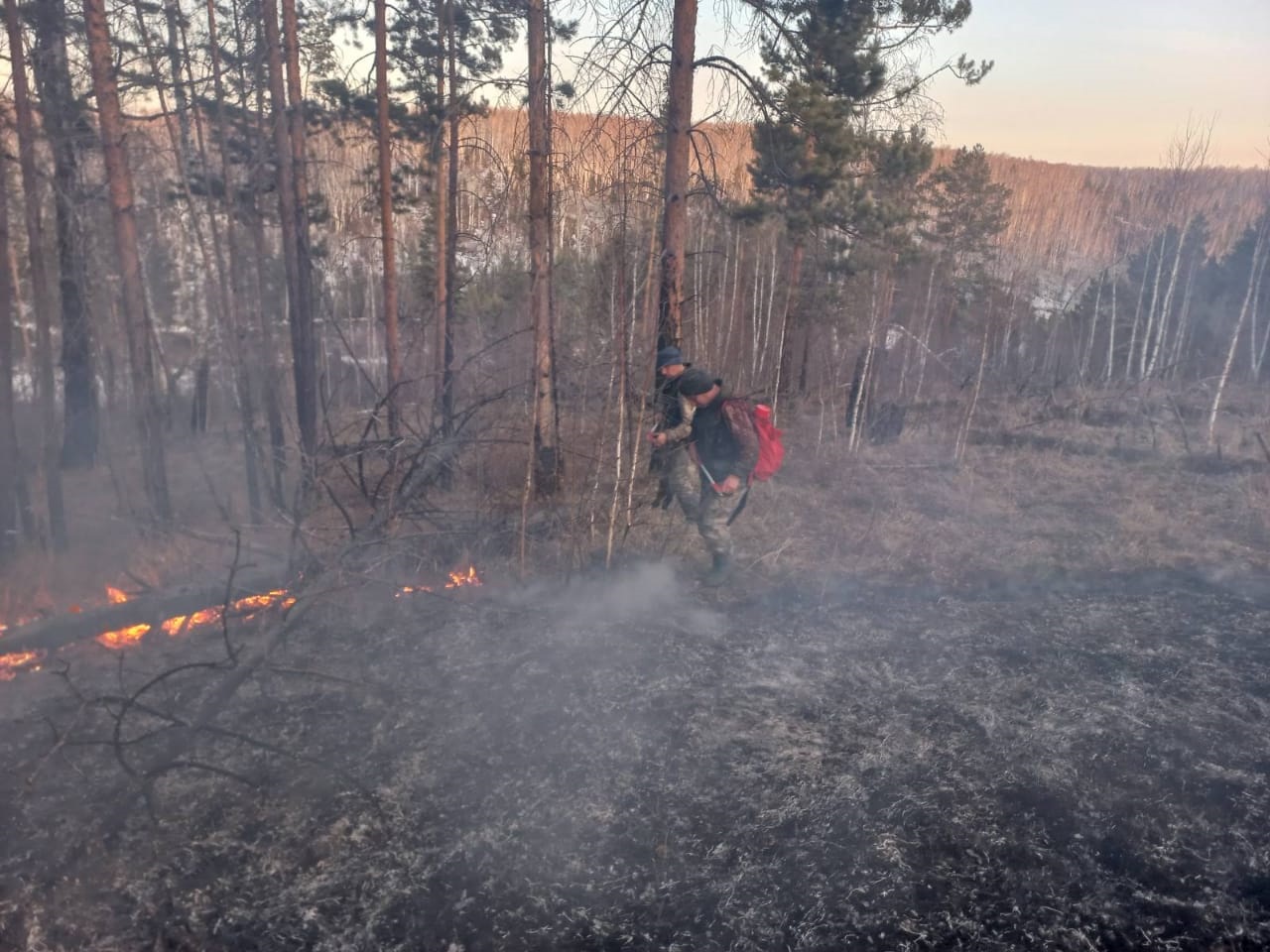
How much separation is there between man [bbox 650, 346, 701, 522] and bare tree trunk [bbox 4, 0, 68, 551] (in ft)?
23.1

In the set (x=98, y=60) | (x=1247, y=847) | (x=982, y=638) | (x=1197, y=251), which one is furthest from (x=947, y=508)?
(x=1197, y=251)

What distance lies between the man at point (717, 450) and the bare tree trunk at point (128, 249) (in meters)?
6.51

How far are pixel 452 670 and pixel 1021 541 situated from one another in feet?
19.5

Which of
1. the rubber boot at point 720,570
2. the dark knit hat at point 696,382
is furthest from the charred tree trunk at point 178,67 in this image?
the rubber boot at point 720,570

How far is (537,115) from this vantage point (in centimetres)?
862

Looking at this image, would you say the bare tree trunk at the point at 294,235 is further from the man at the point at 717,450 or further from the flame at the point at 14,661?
the man at the point at 717,450

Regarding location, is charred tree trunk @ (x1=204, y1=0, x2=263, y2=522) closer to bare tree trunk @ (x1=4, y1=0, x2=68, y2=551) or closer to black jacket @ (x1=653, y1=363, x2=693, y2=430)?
→ bare tree trunk @ (x1=4, y1=0, x2=68, y2=551)

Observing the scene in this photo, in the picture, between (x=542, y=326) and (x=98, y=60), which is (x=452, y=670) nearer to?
(x=542, y=326)

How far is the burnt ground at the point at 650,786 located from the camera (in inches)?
133

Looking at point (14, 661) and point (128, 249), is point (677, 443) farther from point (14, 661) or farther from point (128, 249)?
point (128, 249)

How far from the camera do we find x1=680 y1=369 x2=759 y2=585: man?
6.72m

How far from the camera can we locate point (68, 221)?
11.5 metres

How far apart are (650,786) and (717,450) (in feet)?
10.9

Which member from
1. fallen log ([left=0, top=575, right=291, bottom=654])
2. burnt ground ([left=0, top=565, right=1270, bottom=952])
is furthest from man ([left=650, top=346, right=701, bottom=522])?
fallen log ([left=0, top=575, right=291, bottom=654])
